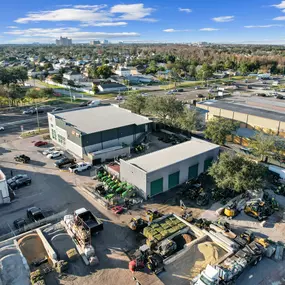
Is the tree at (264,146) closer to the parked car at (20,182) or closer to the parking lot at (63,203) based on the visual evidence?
the parking lot at (63,203)

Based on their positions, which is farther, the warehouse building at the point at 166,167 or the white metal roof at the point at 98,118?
the white metal roof at the point at 98,118

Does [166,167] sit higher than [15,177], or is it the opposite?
[166,167]

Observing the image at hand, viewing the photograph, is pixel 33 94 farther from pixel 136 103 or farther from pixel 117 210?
pixel 117 210

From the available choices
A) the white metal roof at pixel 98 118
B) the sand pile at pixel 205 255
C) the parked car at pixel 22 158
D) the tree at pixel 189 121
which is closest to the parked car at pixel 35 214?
the parked car at pixel 22 158

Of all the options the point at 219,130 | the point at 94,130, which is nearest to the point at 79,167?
the point at 94,130

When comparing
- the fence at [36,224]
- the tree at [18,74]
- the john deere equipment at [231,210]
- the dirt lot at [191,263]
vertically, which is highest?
the tree at [18,74]

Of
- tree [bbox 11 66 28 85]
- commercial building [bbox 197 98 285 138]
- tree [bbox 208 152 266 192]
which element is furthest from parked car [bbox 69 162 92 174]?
tree [bbox 11 66 28 85]

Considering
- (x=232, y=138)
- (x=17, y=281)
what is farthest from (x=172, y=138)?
(x=17, y=281)
